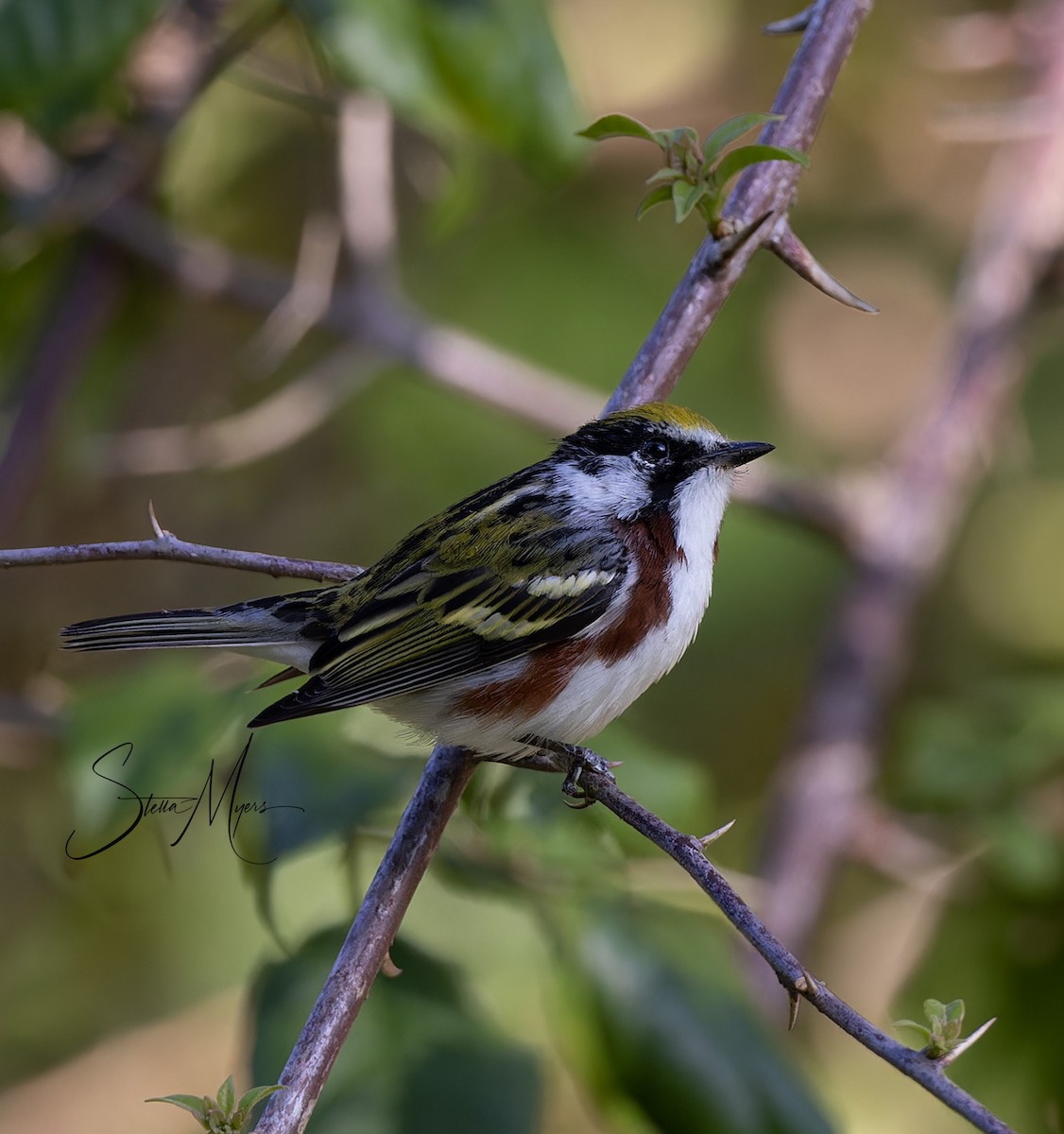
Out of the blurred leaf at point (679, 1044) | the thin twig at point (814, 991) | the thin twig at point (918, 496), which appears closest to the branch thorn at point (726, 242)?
the thin twig at point (814, 991)

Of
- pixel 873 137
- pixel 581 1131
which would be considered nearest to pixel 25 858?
pixel 581 1131

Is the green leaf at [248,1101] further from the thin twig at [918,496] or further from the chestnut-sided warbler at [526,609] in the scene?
the thin twig at [918,496]

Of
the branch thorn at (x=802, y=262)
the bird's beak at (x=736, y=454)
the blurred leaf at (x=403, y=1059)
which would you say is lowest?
the blurred leaf at (x=403, y=1059)

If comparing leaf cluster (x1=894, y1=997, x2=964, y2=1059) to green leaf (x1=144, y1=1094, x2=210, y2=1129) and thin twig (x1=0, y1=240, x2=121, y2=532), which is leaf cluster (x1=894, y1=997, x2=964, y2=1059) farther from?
thin twig (x1=0, y1=240, x2=121, y2=532)

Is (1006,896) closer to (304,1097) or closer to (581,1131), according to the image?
(581,1131)

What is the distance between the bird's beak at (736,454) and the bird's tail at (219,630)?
1065 millimetres

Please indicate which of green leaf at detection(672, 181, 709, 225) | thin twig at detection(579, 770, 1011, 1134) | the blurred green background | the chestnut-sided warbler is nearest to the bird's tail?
the chestnut-sided warbler

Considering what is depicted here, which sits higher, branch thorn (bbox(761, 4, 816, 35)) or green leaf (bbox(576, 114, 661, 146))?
branch thorn (bbox(761, 4, 816, 35))

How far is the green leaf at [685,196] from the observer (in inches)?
86.2

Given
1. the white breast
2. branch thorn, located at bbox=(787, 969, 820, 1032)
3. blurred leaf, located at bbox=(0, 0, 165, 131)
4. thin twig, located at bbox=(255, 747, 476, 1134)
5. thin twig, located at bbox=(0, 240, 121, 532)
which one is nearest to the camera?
branch thorn, located at bbox=(787, 969, 820, 1032)

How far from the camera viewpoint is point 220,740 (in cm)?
314

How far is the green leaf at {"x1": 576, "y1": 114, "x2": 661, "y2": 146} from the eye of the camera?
2.22 metres

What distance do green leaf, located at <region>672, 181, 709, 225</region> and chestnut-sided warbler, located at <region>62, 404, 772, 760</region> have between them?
678 mm

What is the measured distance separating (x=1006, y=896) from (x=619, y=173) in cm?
384
